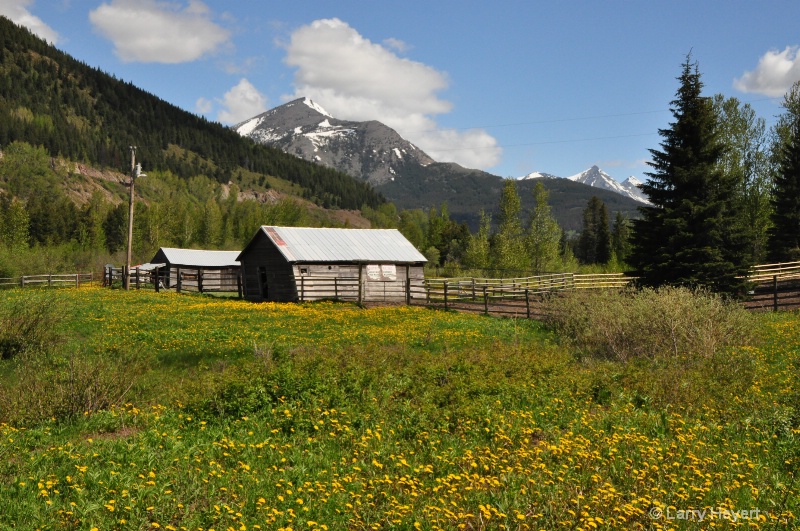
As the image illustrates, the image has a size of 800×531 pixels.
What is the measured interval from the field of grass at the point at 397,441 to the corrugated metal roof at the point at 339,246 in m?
21.7

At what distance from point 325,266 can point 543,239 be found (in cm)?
3461

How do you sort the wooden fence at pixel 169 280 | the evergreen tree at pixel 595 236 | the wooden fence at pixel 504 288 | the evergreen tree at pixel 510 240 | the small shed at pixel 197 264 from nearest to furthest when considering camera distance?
the wooden fence at pixel 504 288 → the wooden fence at pixel 169 280 → the small shed at pixel 197 264 → the evergreen tree at pixel 510 240 → the evergreen tree at pixel 595 236

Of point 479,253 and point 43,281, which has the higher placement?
point 479,253

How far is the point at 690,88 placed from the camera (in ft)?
96.7

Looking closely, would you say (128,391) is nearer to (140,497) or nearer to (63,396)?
(63,396)

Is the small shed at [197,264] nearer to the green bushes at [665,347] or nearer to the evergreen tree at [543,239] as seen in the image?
the evergreen tree at [543,239]

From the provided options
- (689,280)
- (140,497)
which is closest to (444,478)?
(140,497)

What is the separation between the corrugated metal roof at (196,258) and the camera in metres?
59.0

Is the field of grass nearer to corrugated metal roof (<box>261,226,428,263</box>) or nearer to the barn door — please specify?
corrugated metal roof (<box>261,226,428,263</box>)

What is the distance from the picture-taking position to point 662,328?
54.5ft

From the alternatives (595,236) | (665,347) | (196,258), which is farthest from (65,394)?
(595,236)

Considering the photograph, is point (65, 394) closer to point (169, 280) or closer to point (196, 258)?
point (169, 280)

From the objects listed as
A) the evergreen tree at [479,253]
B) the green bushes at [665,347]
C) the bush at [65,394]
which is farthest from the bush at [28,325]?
the evergreen tree at [479,253]

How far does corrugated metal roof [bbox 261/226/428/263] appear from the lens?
38156 mm
